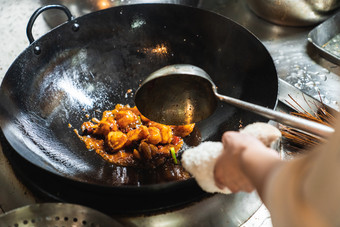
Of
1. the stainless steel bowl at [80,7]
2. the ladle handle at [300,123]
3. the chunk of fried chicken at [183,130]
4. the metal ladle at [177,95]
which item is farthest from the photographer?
the stainless steel bowl at [80,7]

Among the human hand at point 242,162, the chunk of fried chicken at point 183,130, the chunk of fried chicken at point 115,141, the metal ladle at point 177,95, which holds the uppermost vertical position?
the human hand at point 242,162

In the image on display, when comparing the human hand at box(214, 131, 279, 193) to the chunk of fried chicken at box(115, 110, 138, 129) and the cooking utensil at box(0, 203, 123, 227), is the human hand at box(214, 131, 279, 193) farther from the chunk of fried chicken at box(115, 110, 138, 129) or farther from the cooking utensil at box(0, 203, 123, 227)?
the chunk of fried chicken at box(115, 110, 138, 129)

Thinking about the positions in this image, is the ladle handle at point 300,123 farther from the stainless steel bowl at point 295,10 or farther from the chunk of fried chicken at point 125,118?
the stainless steel bowl at point 295,10

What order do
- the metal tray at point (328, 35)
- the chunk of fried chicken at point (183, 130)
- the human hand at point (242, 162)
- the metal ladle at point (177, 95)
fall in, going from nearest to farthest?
1. the human hand at point (242, 162)
2. the metal ladle at point (177, 95)
3. the chunk of fried chicken at point (183, 130)
4. the metal tray at point (328, 35)

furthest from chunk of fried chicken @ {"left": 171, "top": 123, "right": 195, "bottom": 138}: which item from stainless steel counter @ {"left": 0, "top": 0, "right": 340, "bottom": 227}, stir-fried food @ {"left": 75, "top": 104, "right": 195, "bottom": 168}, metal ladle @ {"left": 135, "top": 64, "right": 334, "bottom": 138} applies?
stainless steel counter @ {"left": 0, "top": 0, "right": 340, "bottom": 227}

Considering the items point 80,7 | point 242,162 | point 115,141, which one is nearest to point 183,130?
point 115,141

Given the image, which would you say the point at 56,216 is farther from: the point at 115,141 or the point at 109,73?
the point at 109,73

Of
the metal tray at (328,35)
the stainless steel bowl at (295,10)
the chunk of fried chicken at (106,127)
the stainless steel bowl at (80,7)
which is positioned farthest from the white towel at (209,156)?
the stainless steel bowl at (80,7)
